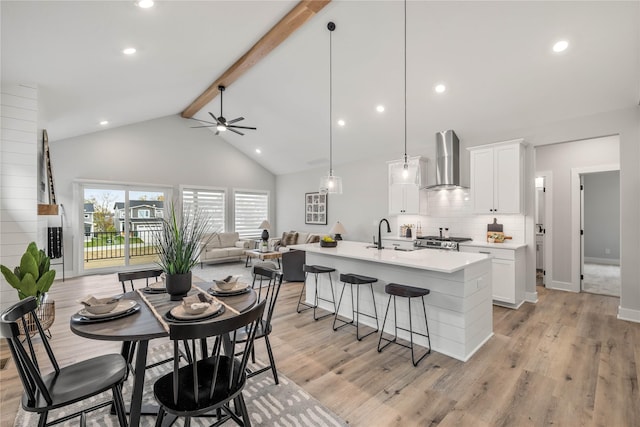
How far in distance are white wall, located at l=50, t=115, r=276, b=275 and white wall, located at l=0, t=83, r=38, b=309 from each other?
3088mm

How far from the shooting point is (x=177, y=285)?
2164 mm

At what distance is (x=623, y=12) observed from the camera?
2773mm

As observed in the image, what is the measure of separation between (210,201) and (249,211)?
129cm

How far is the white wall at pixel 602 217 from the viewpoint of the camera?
7.24m

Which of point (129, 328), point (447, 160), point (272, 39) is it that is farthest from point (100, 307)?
point (447, 160)

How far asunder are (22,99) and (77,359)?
3.07 metres

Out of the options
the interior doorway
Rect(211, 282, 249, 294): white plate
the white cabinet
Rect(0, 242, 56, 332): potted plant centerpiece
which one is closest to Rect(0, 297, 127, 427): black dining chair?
Rect(211, 282, 249, 294): white plate

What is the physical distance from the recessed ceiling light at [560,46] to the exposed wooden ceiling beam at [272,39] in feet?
8.46

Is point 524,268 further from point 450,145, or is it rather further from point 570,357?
point 450,145

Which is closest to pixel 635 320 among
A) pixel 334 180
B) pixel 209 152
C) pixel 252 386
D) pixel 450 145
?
pixel 450 145

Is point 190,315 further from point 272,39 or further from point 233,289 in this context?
point 272,39

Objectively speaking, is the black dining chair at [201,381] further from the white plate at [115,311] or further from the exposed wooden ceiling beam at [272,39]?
the exposed wooden ceiling beam at [272,39]

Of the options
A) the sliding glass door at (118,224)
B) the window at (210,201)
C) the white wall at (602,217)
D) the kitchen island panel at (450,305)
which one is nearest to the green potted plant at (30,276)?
the sliding glass door at (118,224)

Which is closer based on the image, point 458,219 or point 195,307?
point 195,307
